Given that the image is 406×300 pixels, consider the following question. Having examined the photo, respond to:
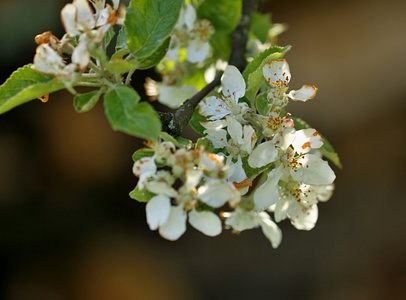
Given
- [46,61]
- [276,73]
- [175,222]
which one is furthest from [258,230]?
[46,61]

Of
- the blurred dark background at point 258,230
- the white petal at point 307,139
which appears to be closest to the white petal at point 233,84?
the white petal at point 307,139

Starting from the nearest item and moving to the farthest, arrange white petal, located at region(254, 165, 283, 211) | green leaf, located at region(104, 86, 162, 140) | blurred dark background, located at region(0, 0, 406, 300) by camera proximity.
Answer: green leaf, located at region(104, 86, 162, 140) → white petal, located at region(254, 165, 283, 211) → blurred dark background, located at region(0, 0, 406, 300)

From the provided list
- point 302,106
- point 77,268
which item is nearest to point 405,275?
point 302,106

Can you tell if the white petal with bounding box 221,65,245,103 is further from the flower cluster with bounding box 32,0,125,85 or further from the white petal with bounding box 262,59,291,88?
the flower cluster with bounding box 32,0,125,85

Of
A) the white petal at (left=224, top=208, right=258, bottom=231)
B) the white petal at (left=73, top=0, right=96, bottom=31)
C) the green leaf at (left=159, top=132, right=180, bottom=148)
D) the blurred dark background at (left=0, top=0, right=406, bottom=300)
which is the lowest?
the blurred dark background at (left=0, top=0, right=406, bottom=300)

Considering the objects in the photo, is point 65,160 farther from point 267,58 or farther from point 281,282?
point 267,58

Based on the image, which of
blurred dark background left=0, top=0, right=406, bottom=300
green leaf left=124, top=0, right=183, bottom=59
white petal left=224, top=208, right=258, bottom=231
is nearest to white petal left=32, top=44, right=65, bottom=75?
green leaf left=124, top=0, right=183, bottom=59
